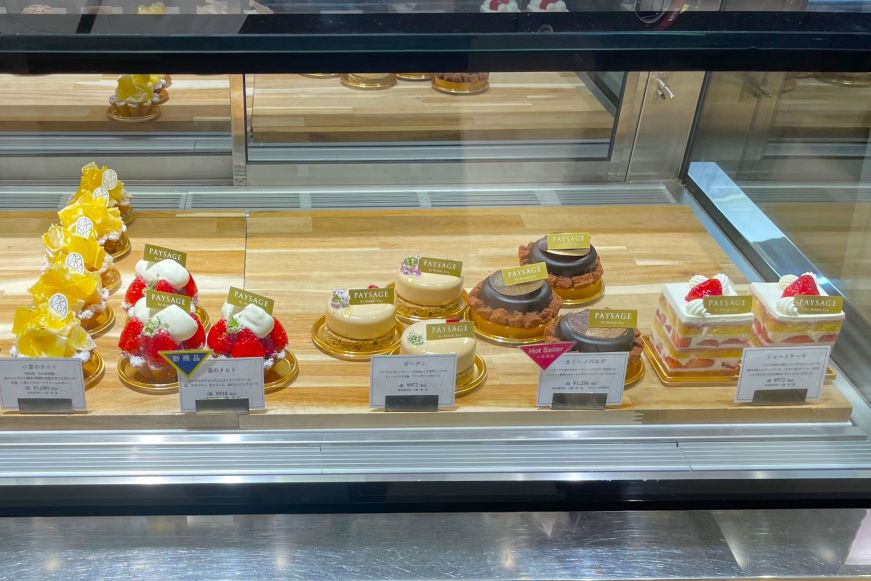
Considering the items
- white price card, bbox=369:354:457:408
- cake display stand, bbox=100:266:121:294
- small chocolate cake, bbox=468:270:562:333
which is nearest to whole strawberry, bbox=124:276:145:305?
cake display stand, bbox=100:266:121:294

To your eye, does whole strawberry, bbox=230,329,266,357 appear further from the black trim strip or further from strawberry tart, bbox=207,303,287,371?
the black trim strip

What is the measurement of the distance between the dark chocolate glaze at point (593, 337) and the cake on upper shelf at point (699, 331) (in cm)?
10

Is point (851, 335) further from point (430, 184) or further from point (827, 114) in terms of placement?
point (430, 184)

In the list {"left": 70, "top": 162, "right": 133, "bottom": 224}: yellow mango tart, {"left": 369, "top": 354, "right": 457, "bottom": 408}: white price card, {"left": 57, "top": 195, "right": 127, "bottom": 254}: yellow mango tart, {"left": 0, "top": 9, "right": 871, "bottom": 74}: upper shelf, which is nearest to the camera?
{"left": 0, "top": 9, "right": 871, "bottom": 74}: upper shelf

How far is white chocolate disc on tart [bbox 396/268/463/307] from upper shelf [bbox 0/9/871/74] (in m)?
0.81

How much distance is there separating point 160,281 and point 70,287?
0.63 feet

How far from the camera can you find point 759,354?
1.77m

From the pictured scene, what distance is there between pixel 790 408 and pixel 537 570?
2.17 feet

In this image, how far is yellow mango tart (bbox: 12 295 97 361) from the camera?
5.66 ft

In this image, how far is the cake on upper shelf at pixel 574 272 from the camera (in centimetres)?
220

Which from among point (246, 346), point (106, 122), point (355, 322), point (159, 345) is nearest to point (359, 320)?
point (355, 322)

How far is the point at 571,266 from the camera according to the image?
7.20 ft

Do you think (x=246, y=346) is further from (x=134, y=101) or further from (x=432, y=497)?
(x=134, y=101)

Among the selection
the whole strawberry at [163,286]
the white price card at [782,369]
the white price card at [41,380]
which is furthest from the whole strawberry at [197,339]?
the white price card at [782,369]
